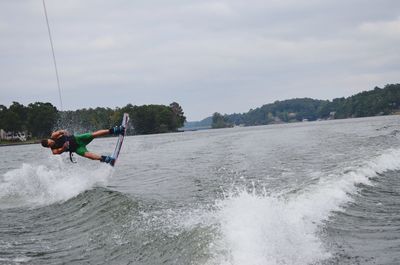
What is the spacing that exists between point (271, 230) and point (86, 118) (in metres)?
134

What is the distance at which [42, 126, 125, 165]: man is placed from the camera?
14648mm

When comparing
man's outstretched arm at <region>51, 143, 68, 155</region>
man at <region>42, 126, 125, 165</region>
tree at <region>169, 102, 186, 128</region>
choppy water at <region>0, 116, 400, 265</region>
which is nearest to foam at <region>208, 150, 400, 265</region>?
choppy water at <region>0, 116, 400, 265</region>

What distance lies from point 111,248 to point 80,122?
13873 centimetres

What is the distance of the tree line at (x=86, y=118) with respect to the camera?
4434 inches

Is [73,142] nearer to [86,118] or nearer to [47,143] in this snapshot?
[47,143]

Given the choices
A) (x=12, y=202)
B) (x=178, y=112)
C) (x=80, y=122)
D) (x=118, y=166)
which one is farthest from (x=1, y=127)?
(x=12, y=202)

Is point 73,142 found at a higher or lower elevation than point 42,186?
higher

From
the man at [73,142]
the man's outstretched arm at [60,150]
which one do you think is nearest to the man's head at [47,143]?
the man at [73,142]

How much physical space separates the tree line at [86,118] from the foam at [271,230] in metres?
93.8

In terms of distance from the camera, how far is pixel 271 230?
799 cm

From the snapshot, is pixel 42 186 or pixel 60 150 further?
pixel 42 186

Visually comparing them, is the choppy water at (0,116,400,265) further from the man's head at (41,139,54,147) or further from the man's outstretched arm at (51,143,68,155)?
the man's head at (41,139,54,147)

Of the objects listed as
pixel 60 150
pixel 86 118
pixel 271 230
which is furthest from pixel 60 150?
pixel 86 118

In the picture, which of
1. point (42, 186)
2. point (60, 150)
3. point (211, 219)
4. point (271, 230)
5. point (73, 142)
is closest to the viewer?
point (271, 230)
